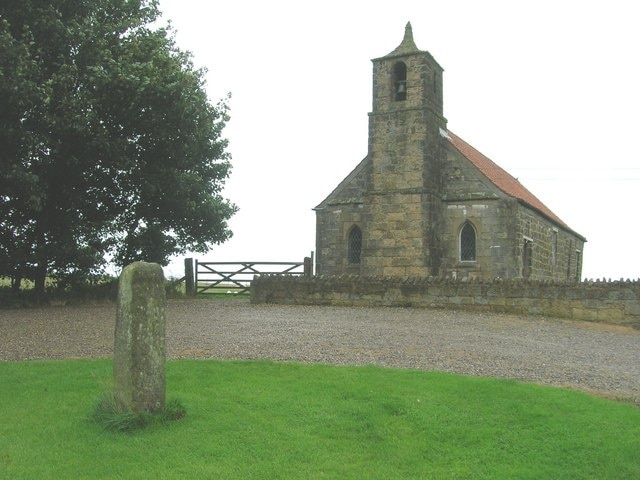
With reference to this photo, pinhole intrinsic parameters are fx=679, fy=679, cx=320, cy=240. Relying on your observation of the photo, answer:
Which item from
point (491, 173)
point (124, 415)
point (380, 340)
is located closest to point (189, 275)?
point (491, 173)

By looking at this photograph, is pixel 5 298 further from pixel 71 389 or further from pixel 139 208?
pixel 71 389

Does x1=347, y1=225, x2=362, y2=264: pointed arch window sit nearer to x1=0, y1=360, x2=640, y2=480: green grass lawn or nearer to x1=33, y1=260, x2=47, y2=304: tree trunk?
x1=33, y1=260, x2=47, y2=304: tree trunk

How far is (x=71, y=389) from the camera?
9133mm

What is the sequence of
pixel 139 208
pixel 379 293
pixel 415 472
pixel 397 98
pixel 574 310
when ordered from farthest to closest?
pixel 397 98
pixel 139 208
pixel 379 293
pixel 574 310
pixel 415 472

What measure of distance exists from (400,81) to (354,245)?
23.9ft

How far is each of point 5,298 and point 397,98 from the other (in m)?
16.2

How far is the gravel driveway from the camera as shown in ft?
36.3

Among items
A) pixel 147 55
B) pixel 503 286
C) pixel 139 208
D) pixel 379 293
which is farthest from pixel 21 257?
pixel 503 286

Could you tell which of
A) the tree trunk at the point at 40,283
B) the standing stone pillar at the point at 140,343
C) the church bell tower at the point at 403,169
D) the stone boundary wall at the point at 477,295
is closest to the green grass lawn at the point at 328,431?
the standing stone pillar at the point at 140,343

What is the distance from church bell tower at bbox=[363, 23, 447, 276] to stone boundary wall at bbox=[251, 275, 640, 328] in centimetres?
581

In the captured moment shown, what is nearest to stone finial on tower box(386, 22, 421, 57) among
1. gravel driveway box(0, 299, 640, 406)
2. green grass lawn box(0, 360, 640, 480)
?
gravel driveway box(0, 299, 640, 406)

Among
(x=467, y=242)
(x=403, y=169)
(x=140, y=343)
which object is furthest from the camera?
(x=467, y=242)

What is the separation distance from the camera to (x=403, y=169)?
1045 inches

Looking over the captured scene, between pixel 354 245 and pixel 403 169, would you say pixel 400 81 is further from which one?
pixel 354 245
